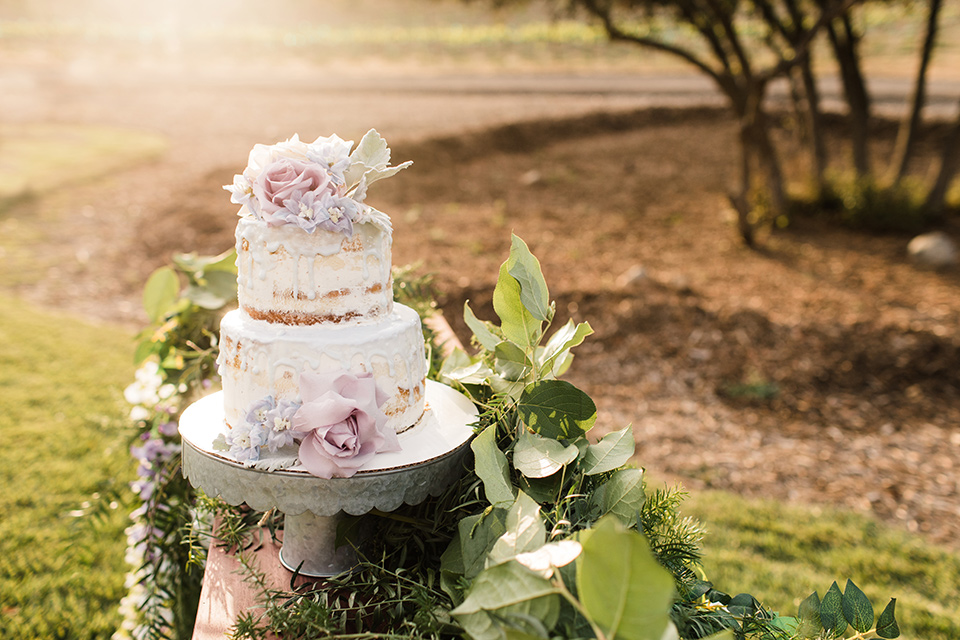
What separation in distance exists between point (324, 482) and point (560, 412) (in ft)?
1.65

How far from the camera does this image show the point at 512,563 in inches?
38.4

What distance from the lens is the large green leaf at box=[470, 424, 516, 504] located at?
123 cm

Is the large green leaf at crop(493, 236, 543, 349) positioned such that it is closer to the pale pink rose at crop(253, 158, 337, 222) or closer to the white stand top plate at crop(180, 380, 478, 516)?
the white stand top plate at crop(180, 380, 478, 516)

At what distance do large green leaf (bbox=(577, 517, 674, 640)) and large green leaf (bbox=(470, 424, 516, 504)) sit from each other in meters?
0.38

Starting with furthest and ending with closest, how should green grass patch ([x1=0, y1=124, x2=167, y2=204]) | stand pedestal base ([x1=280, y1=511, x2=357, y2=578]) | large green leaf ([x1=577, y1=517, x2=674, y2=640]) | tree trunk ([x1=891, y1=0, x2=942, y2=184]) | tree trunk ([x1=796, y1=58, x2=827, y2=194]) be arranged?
green grass patch ([x1=0, y1=124, x2=167, y2=204])
tree trunk ([x1=796, y1=58, x2=827, y2=194])
tree trunk ([x1=891, y1=0, x2=942, y2=184])
stand pedestal base ([x1=280, y1=511, x2=357, y2=578])
large green leaf ([x1=577, y1=517, x2=674, y2=640])

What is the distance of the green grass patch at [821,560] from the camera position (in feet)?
8.55

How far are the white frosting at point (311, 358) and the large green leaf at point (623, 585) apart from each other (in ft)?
2.20

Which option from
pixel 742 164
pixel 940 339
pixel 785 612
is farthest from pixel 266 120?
pixel 785 612

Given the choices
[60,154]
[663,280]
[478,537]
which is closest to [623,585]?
[478,537]

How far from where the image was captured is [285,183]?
4.27 ft

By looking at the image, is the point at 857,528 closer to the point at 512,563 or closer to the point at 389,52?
the point at 512,563

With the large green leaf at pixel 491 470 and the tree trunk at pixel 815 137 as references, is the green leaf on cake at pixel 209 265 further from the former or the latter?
the tree trunk at pixel 815 137

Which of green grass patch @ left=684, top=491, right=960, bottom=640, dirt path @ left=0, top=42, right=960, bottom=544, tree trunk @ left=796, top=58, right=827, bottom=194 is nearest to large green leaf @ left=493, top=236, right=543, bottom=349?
green grass patch @ left=684, top=491, right=960, bottom=640

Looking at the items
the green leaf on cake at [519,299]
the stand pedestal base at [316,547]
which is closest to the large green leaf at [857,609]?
the green leaf on cake at [519,299]
